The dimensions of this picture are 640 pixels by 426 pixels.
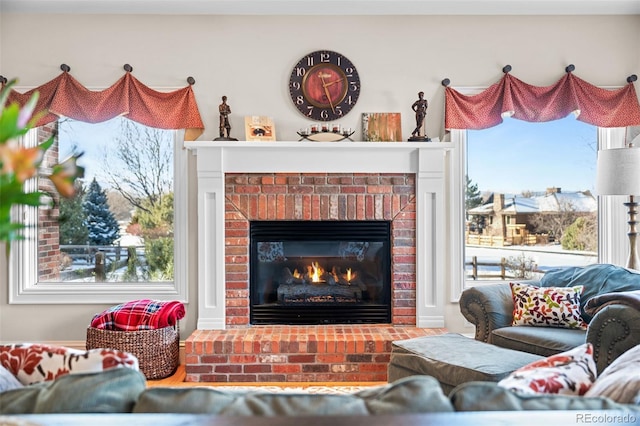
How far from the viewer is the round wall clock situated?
3.71 metres

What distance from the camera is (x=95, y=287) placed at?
377 cm

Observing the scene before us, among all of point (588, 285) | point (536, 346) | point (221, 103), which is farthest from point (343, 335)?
point (221, 103)

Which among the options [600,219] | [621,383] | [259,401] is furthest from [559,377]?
[600,219]

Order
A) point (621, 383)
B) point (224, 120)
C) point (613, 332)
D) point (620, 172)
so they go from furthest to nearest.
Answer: point (224, 120), point (620, 172), point (613, 332), point (621, 383)

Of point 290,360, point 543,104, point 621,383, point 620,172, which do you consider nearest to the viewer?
point 621,383

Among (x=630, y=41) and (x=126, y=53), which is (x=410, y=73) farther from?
(x=126, y=53)

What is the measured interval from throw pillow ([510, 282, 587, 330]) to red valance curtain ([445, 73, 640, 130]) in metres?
1.32

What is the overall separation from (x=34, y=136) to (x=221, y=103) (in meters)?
1.48

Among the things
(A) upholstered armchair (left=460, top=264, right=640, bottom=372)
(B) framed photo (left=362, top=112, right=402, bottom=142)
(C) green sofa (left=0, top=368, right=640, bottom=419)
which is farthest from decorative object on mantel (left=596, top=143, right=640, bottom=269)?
(C) green sofa (left=0, top=368, right=640, bottom=419)

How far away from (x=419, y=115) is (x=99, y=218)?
8.54 ft

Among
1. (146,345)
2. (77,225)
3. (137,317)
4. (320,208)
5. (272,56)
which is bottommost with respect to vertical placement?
(146,345)

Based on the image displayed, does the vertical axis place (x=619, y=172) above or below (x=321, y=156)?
below

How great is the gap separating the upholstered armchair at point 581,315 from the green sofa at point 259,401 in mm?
1385

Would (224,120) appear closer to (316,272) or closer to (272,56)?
(272,56)
